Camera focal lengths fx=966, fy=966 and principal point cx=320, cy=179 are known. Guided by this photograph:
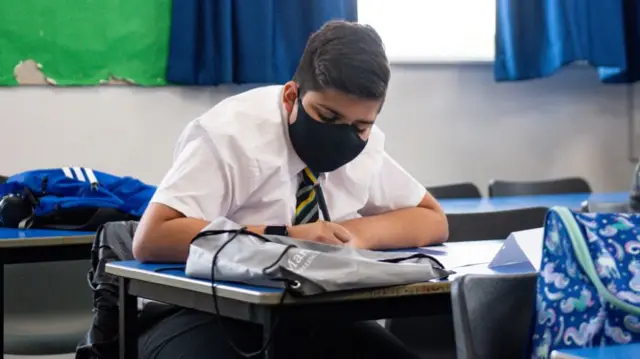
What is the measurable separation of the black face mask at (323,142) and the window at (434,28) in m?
2.44

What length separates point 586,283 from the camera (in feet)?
4.11

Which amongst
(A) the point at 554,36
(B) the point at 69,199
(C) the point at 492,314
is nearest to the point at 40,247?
(B) the point at 69,199

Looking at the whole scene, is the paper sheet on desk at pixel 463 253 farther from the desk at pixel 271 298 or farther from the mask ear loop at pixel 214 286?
the mask ear loop at pixel 214 286

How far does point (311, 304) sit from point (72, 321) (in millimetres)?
1606

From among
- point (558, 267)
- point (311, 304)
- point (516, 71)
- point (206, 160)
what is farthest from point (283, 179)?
point (516, 71)

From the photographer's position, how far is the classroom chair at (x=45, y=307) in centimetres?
272

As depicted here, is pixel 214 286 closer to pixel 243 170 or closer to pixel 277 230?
pixel 277 230

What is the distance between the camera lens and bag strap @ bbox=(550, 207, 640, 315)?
4.00 ft

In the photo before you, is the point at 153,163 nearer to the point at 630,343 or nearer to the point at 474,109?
the point at 474,109

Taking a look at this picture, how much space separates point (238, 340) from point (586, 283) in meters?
0.72

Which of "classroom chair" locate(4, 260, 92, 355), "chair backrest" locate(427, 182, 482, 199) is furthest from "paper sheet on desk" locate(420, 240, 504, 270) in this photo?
"chair backrest" locate(427, 182, 482, 199)

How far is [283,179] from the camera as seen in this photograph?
6.60 ft

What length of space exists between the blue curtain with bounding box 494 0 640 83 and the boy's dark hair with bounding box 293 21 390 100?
2.70 m

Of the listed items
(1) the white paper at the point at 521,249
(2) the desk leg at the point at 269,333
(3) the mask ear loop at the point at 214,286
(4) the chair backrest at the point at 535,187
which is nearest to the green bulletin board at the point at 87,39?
(4) the chair backrest at the point at 535,187
